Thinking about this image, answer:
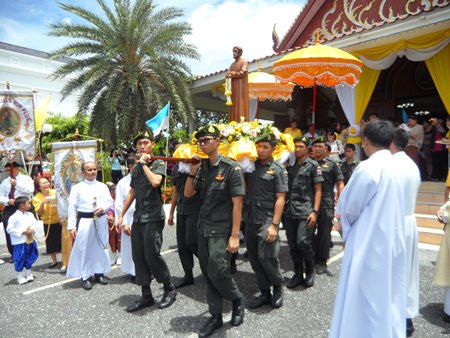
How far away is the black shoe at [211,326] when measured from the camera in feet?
10.5

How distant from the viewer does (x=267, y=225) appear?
12.8 feet

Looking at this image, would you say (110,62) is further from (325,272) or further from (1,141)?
(325,272)

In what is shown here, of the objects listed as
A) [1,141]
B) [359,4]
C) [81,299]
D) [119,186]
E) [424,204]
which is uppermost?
[359,4]

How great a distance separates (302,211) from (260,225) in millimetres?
875

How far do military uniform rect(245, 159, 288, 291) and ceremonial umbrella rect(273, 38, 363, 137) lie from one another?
109 inches

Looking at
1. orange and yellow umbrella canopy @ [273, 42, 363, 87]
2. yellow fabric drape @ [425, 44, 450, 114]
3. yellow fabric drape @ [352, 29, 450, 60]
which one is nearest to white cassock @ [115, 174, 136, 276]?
orange and yellow umbrella canopy @ [273, 42, 363, 87]

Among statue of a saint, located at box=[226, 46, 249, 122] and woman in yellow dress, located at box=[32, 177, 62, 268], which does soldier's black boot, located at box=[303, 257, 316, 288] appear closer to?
statue of a saint, located at box=[226, 46, 249, 122]

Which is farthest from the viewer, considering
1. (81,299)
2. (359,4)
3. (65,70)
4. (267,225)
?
(65,70)

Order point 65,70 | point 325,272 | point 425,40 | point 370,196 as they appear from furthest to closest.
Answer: point 65,70, point 425,40, point 325,272, point 370,196

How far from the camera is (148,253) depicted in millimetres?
3834

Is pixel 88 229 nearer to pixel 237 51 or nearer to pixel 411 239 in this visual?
pixel 237 51

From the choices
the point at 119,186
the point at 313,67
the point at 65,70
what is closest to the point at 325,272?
the point at 119,186

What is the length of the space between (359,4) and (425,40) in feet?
10.1

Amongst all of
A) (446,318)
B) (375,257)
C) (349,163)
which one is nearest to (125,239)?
(375,257)
